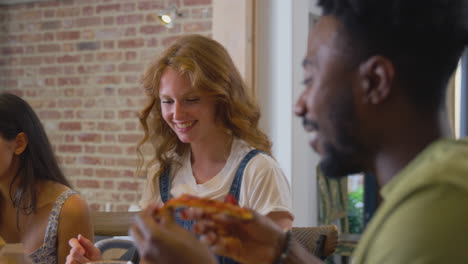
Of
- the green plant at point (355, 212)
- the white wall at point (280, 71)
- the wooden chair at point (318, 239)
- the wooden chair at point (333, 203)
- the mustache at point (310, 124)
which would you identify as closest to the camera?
the mustache at point (310, 124)

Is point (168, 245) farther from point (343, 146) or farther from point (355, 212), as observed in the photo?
point (355, 212)

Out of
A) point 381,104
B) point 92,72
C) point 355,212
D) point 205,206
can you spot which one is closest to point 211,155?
point 205,206

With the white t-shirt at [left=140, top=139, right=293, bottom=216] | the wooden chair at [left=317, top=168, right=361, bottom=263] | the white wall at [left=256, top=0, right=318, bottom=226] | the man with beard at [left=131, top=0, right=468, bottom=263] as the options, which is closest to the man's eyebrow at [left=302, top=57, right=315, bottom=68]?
the man with beard at [left=131, top=0, right=468, bottom=263]

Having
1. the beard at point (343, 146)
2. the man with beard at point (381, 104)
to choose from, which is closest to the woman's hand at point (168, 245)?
the man with beard at point (381, 104)

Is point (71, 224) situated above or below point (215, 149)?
below

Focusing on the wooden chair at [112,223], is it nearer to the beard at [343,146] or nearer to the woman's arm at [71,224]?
the woman's arm at [71,224]

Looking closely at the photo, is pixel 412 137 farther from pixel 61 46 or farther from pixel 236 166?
pixel 61 46

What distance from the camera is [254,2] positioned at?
289 centimetres

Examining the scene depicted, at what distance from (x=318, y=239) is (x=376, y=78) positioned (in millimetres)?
849

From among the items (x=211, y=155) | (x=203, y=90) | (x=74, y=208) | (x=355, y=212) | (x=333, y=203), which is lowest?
(x=355, y=212)

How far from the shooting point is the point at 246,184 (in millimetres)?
1854

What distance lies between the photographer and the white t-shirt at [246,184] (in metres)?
1.82

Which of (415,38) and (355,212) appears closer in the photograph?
(415,38)

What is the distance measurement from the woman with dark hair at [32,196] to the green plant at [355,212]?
321cm
